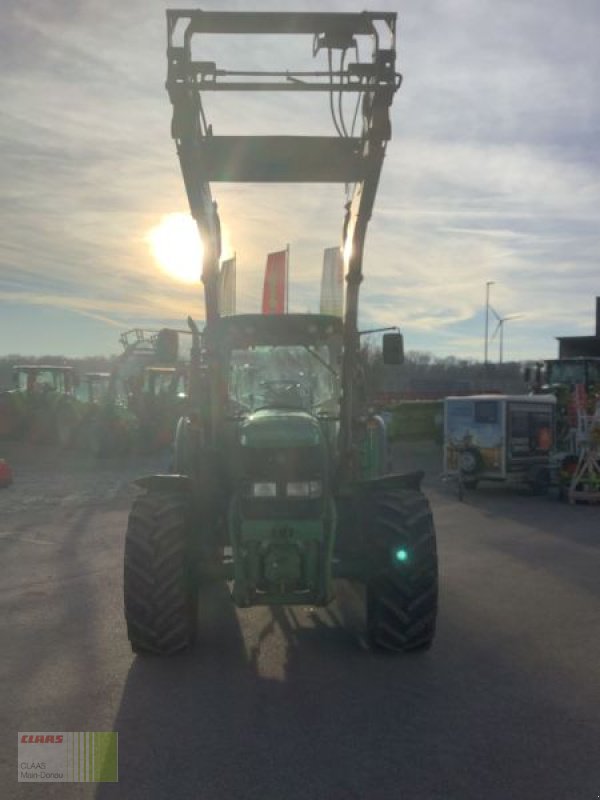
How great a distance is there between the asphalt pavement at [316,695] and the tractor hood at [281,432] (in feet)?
5.26

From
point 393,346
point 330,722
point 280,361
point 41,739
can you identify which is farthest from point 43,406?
point 330,722

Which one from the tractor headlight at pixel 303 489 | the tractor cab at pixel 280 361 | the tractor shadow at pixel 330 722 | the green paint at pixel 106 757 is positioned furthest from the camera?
the tractor cab at pixel 280 361

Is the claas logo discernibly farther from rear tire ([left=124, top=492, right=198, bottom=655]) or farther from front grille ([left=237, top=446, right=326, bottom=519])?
front grille ([left=237, top=446, right=326, bottom=519])

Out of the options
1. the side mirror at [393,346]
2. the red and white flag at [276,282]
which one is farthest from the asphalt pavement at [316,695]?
the red and white flag at [276,282]

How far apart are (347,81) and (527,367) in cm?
1768

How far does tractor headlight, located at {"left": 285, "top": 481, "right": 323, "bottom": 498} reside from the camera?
6.20 m

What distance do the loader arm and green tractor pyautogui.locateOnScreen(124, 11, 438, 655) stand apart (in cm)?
1

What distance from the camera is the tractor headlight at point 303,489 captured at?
6.20m

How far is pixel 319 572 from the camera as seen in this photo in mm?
6031

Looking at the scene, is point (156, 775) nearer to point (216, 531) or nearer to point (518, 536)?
point (216, 531)

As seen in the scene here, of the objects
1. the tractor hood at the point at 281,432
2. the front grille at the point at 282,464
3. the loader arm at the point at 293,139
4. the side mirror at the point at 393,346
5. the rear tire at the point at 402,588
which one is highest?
the loader arm at the point at 293,139

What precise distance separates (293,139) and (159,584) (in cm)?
396

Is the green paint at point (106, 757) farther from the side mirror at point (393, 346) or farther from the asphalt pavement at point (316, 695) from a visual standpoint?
the side mirror at point (393, 346)

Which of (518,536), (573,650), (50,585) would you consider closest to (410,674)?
(573,650)
